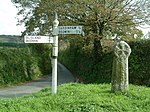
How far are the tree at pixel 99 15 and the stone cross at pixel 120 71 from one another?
10028mm

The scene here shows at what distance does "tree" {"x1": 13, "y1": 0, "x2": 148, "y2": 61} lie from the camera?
64.6 feet

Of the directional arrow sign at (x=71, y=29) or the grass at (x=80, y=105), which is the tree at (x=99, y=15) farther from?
the grass at (x=80, y=105)

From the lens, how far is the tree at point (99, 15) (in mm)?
19703

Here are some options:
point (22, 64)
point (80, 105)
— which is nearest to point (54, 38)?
point (80, 105)

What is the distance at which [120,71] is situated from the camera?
369 inches

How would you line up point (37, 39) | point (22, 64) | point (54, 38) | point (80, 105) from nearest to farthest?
point (80, 105) < point (37, 39) < point (54, 38) < point (22, 64)

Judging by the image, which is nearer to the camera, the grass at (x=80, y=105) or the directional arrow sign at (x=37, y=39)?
the grass at (x=80, y=105)

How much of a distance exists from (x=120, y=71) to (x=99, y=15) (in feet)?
37.6

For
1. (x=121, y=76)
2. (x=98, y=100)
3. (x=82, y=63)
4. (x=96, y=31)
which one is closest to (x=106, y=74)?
(x=96, y=31)

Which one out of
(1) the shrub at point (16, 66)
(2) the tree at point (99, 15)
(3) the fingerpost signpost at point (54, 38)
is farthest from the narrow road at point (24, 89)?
(3) the fingerpost signpost at point (54, 38)

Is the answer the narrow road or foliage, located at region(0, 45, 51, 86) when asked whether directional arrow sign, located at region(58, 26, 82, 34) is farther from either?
foliage, located at region(0, 45, 51, 86)

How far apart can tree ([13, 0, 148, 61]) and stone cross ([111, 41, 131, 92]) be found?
395 inches

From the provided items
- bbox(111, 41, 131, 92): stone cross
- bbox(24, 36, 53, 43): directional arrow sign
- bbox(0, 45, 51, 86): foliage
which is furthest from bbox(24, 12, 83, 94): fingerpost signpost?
bbox(0, 45, 51, 86): foliage

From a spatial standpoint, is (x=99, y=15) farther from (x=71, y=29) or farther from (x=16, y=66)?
(x=71, y=29)
